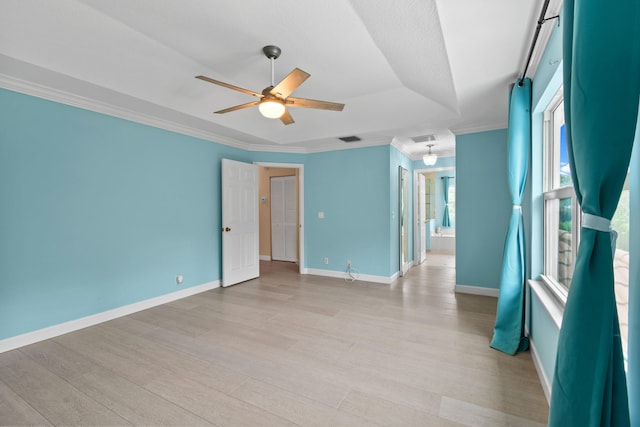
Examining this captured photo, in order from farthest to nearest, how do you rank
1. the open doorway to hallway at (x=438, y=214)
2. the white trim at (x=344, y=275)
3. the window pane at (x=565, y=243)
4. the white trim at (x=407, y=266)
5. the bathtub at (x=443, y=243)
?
1. the bathtub at (x=443, y=243)
2. the open doorway to hallway at (x=438, y=214)
3. the white trim at (x=407, y=266)
4. the white trim at (x=344, y=275)
5. the window pane at (x=565, y=243)

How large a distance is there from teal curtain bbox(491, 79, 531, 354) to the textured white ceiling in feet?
1.18

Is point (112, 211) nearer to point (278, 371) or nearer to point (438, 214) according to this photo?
point (278, 371)

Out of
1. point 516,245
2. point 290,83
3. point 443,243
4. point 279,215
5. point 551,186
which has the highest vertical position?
point 290,83

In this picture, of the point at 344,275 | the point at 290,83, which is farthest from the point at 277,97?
the point at 344,275

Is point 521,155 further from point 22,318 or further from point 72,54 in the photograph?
point 22,318

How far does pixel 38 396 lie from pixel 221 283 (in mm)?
2753

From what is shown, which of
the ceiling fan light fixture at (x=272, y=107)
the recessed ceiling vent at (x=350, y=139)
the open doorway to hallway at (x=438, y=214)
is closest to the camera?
the ceiling fan light fixture at (x=272, y=107)

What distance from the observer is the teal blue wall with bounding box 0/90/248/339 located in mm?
2670

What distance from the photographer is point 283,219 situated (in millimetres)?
7078

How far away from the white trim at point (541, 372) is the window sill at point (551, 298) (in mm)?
485

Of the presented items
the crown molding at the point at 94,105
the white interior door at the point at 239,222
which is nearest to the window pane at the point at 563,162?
the white interior door at the point at 239,222

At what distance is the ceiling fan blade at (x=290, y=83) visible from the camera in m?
2.16

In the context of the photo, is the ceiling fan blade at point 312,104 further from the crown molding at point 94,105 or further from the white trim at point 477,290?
the white trim at point 477,290

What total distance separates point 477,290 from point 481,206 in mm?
1241
